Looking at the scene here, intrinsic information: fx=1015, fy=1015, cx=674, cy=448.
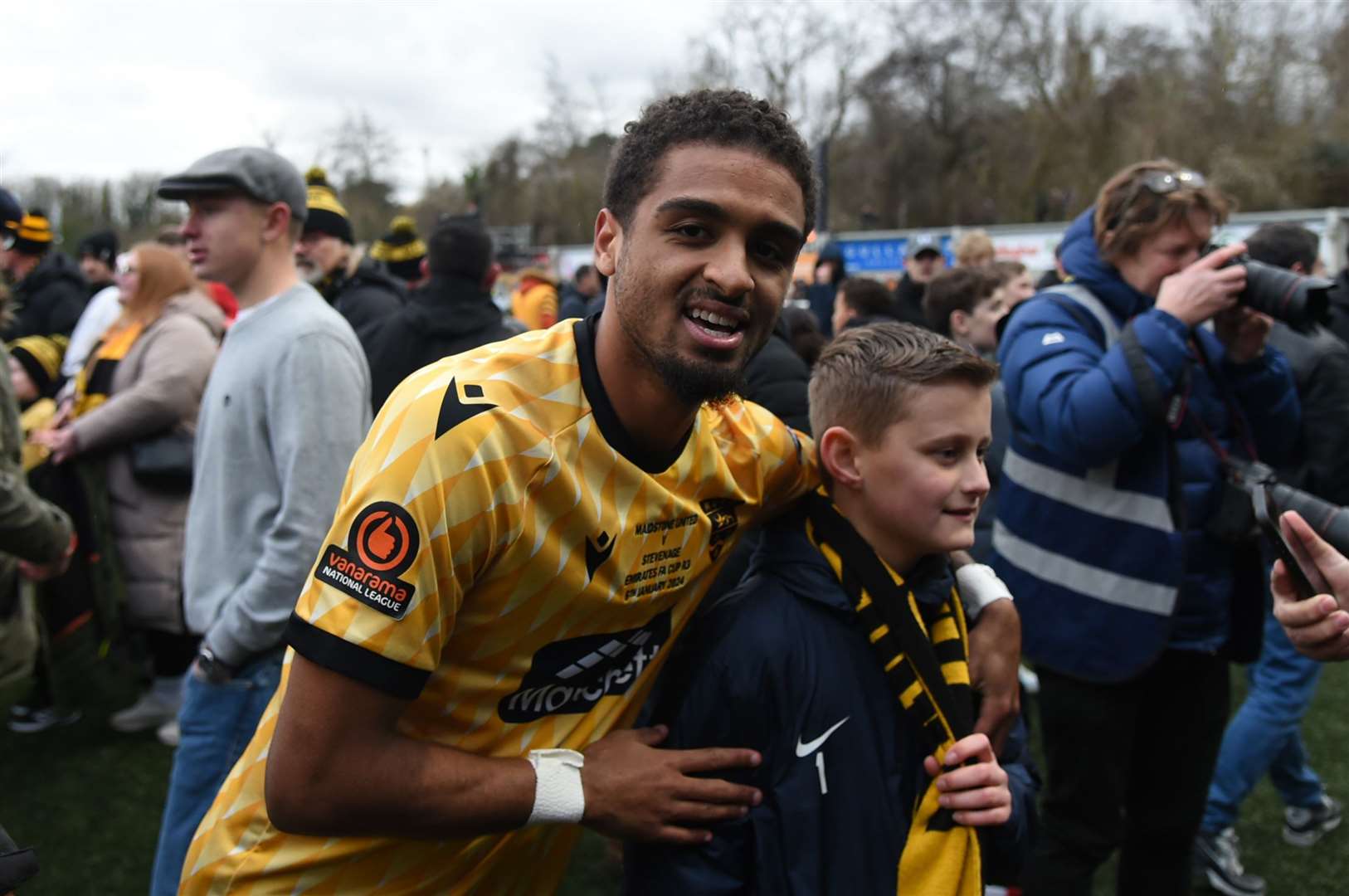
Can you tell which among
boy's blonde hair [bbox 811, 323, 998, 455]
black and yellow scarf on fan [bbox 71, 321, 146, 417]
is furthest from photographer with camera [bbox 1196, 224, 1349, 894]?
black and yellow scarf on fan [bbox 71, 321, 146, 417]

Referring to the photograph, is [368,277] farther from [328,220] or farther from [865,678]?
[865,678]

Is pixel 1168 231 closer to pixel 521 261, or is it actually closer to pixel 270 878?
pixel 270 878

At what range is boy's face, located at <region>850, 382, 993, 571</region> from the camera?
1.90 meters

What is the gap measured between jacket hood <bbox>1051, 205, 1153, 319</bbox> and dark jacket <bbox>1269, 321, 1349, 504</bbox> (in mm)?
1224

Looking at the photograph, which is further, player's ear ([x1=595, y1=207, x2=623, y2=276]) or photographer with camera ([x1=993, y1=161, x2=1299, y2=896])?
photographer with camera ([x1=993, y1=161, x2=1299, y2=896])

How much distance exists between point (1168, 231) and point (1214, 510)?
29.7 inches

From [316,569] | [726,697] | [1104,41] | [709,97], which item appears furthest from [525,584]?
[1104,41]

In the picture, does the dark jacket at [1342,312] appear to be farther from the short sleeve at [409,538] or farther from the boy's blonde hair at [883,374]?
the short sleeve at [409,538]

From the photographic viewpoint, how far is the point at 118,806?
4250 mm

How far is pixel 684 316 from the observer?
1567 millimetres

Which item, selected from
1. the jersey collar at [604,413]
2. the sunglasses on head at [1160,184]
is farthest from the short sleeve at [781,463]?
the sunglasses on head at [1160,184]

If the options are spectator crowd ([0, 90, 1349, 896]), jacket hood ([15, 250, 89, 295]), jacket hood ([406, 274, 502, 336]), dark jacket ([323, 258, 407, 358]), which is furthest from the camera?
jacket hood ([15, 250, 89, 295])

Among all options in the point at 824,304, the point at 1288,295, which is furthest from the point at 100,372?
the point at 824,304

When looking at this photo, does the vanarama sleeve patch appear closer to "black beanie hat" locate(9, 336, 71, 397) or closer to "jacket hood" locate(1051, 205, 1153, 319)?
"jacket hood" locate(1051, 205, 1153, 319)
